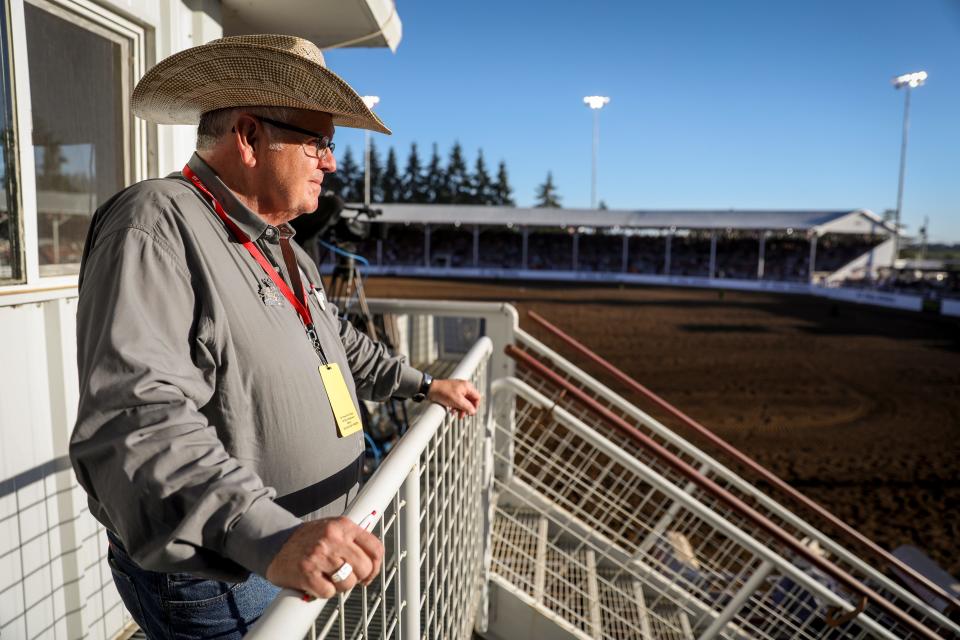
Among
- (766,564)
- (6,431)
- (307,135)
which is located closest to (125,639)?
(6,431)

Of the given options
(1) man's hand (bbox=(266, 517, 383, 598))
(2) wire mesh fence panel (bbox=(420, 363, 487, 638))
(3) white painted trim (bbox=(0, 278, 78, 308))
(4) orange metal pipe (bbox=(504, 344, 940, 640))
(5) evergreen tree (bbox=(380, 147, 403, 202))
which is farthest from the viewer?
(5) evergreen tree (bbox=(380, 147, 403, 202))

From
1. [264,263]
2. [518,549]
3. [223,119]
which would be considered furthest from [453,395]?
[518,549]

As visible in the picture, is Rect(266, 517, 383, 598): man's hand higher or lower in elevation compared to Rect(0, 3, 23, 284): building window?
lower

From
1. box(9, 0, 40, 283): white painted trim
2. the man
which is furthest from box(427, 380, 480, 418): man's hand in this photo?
box(9, 0, 40, 283): white painted trim

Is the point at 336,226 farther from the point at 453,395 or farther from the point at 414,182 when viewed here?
the point at 414,182

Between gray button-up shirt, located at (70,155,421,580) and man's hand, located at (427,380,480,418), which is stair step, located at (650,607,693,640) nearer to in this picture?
man's hand, located at (427,380,480,418)

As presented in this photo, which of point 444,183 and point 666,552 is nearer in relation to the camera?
point 666,552

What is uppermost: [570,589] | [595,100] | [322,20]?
[595,100]

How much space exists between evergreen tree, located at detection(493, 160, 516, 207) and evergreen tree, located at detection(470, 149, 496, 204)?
0.49 m

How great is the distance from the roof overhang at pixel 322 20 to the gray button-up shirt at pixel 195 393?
6.64 ft

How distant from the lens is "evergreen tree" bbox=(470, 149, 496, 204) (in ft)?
246

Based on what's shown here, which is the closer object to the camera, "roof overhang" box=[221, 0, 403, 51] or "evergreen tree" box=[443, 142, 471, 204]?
"roof overhang" box=[221, 0, 403, 51]

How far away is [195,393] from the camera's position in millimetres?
1078

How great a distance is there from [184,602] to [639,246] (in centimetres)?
4220
